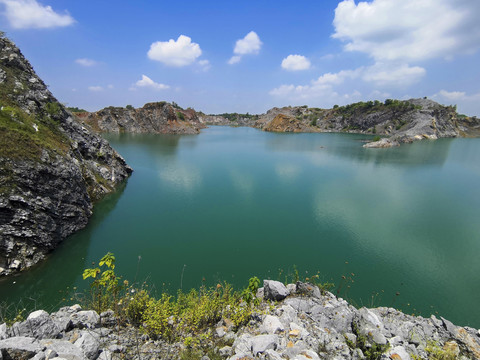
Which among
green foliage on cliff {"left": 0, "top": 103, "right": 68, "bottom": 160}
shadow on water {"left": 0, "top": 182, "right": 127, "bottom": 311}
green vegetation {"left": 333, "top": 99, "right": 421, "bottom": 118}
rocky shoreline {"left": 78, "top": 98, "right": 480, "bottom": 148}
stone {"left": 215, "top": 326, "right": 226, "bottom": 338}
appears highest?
green vegetation {"left": 333, "top": 99, "right": 421, "bottom": 118}

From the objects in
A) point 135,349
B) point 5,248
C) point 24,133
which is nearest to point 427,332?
point 135,349

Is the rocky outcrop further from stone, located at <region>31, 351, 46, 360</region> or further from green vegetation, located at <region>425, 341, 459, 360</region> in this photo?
green vegetation, located at <region>425, 341, 459, 360</region>

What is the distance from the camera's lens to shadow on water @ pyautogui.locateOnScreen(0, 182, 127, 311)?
8820 millimetres

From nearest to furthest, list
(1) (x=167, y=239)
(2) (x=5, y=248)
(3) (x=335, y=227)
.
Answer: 1. (2) (x=5, y=248)
2. (1) (x=167, y=239)
3. (3) (x=335, y=227)

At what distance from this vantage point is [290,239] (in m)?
13.4

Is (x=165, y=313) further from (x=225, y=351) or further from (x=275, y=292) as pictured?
(x=275, y=292)


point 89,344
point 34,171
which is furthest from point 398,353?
point 34,171

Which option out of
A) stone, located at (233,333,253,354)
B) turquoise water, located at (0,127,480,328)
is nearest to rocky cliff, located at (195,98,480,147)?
turquoise water, located at (0,127,480,328)

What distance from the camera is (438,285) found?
10383 mm

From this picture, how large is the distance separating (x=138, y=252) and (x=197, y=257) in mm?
3204

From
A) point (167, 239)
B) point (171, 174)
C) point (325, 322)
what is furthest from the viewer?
point (171, 174)

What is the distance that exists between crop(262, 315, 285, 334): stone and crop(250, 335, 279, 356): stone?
1.46 ft

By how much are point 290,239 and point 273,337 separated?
8.61 metres

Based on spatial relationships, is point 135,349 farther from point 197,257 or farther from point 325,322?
point 197,257
